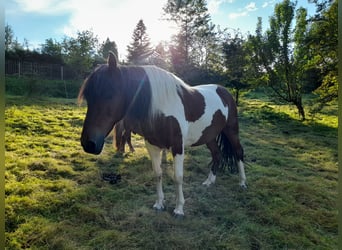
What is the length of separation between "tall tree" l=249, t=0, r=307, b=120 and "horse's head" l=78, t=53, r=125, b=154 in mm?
10352

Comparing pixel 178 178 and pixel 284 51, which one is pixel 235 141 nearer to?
pixel 178 178

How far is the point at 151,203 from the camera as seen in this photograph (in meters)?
3.06

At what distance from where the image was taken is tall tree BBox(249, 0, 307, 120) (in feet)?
35.2

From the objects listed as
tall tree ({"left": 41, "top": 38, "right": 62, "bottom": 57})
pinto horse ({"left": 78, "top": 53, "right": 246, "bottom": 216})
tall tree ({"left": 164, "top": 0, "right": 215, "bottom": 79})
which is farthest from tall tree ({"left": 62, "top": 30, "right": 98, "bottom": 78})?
pinto horse ({"left": 78, "top": 53, "right": 246, "bottom": 216})

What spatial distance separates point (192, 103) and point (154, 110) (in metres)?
0.66

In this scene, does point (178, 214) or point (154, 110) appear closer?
point (154, 110)

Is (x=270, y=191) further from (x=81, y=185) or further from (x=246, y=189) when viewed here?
(x=81, y=185)

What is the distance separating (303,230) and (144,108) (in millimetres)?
2014

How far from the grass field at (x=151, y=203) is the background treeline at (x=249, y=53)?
4.47 meters

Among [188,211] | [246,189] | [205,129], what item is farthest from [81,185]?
[246,189]

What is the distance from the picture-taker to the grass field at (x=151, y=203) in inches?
90.4

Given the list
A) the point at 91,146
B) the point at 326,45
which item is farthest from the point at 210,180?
the point at 326,45

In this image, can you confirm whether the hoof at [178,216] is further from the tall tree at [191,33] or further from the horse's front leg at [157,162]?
the tall tree at [191,33]

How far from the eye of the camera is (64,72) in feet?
62.3
